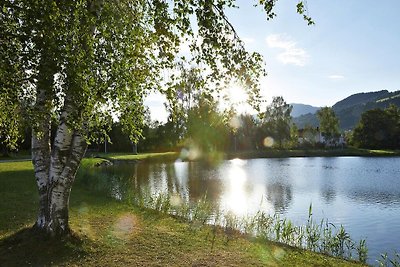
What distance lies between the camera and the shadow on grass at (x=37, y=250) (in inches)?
374

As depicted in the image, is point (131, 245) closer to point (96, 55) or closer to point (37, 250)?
point (37, 250)

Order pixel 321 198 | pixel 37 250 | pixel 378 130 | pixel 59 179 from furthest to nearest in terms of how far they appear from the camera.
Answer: pixel 378 130 < pixel 321 198 < pixel 59 179 < pixel 37 250

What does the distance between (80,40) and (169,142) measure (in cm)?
9119

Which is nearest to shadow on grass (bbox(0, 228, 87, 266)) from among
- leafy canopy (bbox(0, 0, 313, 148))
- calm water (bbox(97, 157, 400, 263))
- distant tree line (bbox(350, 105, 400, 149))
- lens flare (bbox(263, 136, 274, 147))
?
leafy canopy (bbox(0, 0, 313, 148))

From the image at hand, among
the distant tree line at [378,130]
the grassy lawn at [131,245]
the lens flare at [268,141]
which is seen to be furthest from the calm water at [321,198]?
the distant tree line at [378,130]

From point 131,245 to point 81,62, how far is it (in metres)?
7.05

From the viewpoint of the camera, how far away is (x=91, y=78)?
6.64 metres

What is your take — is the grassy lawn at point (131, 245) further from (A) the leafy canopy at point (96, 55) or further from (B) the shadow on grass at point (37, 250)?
(A) the leafy canopy at point (96, 55)

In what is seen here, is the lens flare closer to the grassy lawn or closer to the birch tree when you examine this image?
the grassy lawn

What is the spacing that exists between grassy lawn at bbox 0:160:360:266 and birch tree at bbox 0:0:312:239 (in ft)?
2.61

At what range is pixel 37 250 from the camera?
396 inches

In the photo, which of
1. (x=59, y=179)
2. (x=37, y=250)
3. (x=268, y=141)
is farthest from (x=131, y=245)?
(x=268, y=141)

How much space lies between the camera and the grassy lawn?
9992 mm

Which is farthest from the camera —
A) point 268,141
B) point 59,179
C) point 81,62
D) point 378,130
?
point 378,130
